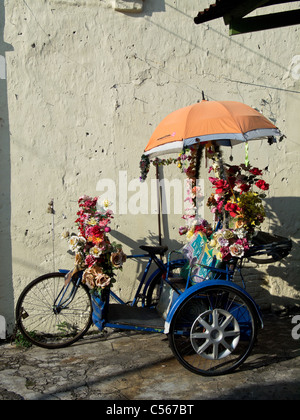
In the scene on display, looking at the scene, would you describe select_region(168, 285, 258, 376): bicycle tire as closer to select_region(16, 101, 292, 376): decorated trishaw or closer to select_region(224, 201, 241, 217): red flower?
select_region(16, 101, 292, 376): decorated trishaw

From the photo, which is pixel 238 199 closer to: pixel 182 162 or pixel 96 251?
pixel 182 162

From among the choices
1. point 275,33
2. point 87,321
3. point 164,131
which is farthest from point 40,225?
point 275,33

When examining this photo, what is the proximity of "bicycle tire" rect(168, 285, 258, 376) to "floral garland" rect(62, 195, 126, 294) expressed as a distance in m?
0.81

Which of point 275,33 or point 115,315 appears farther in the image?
point 275,33

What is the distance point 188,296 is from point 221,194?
1.08m

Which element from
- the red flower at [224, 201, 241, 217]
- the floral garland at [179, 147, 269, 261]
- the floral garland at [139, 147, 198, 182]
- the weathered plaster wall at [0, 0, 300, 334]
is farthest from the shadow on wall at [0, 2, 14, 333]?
the red flower at [224, 201, 241, 217]

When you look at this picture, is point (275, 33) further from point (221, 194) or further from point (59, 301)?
point (59, 301)

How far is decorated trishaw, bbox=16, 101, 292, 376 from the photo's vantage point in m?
4.04

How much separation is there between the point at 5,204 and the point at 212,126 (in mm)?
2584

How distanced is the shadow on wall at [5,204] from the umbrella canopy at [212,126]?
1.84 metres

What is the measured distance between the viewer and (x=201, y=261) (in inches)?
178

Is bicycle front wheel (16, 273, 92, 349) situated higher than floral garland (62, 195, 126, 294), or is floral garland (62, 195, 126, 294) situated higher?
floral garland (62, 195, 126, 294)

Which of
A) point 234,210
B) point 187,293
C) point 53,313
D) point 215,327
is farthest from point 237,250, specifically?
point 53,313

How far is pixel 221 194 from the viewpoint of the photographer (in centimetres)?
438
